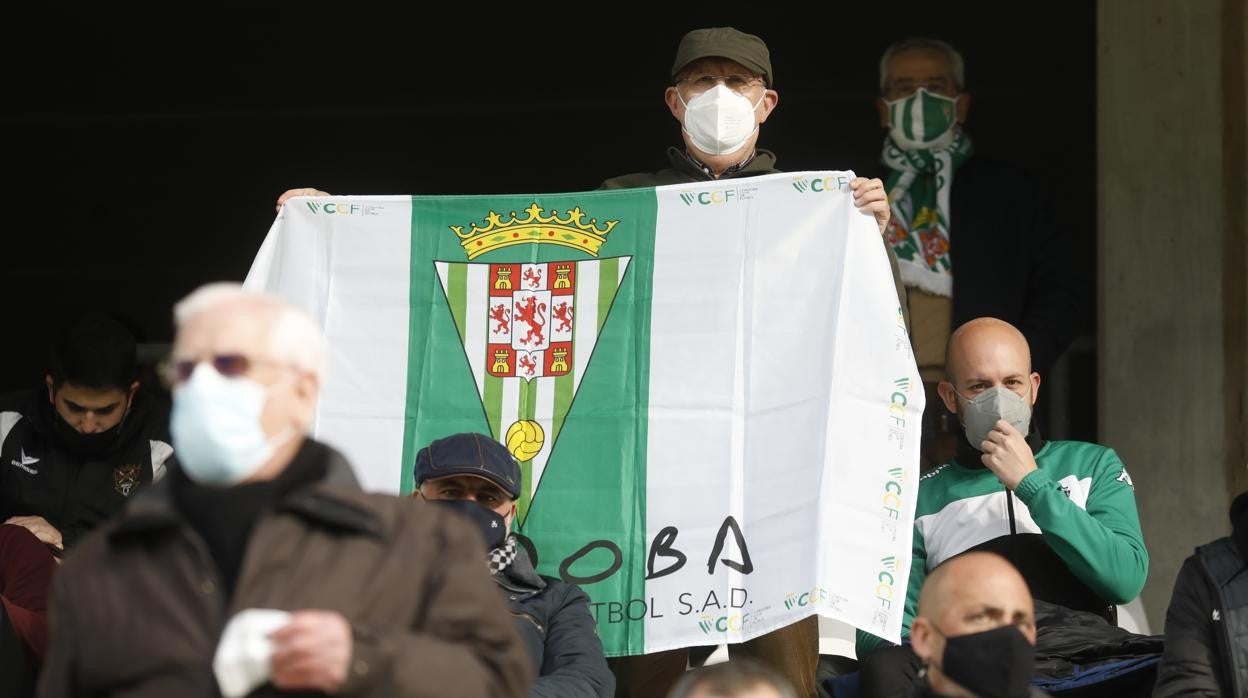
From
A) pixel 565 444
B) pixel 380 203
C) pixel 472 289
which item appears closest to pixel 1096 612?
pixel 565 444

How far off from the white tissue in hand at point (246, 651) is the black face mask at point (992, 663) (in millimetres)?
1564

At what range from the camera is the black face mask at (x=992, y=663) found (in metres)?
4.27

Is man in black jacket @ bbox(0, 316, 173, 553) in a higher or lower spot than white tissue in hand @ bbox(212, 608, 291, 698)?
higher

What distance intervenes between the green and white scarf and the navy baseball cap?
7.23ft

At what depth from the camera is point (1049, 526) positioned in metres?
5.55

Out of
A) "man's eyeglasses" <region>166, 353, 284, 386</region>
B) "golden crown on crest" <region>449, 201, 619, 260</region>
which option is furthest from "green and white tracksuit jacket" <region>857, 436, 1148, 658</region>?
"man's eyeglasses" <region>166, 353, 284, 386</region>

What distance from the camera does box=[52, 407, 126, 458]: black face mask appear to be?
6.72 m

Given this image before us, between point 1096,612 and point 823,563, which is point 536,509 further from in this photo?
point 1096,612


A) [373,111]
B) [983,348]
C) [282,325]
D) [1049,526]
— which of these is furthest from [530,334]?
[373,111]

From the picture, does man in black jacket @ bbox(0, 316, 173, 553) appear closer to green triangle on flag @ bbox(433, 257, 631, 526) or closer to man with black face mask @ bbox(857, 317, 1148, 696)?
green triangle on flag @ bbox(433, 257, 631, 526)

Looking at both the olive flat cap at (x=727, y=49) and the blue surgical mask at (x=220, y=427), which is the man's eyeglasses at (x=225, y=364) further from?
the olive flat cap at (x=727, y=49)

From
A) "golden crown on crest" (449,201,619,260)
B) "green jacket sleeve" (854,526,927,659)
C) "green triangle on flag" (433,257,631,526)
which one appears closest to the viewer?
"green jacket sleeve" (854,526,927,659)

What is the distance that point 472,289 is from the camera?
6059 millimetres

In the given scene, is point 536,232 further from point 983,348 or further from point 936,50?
point 936,50
